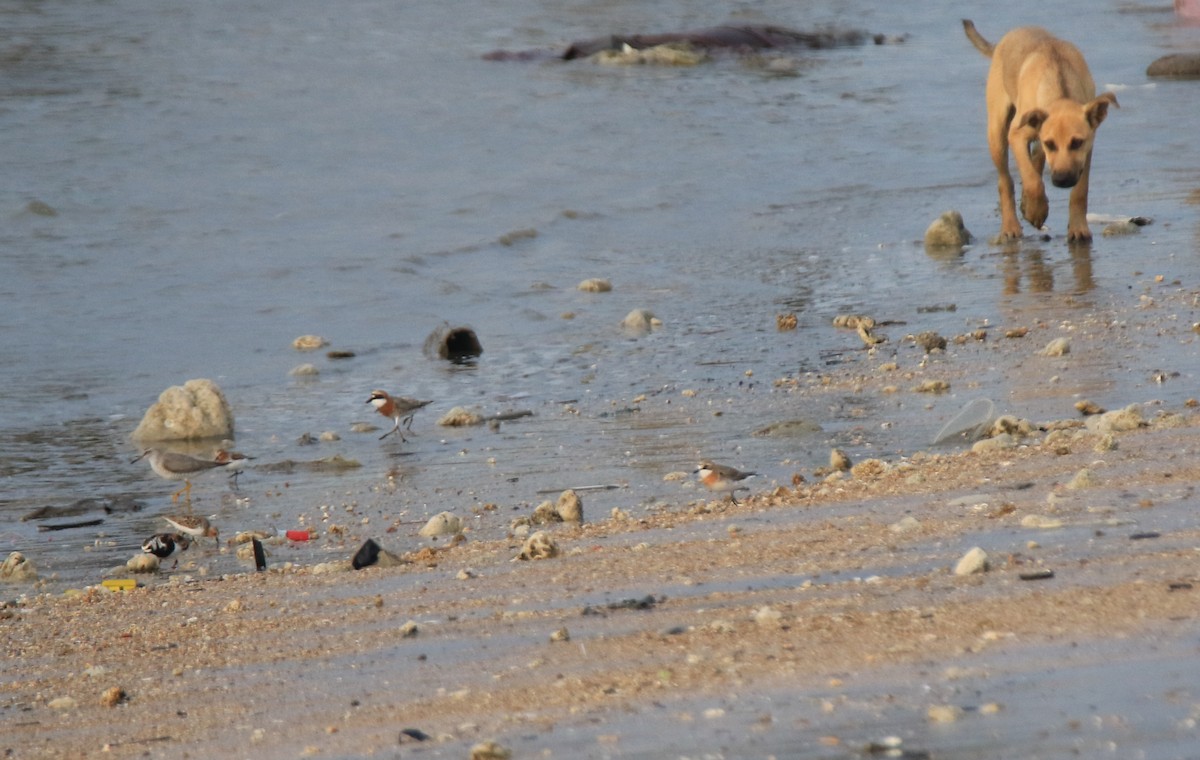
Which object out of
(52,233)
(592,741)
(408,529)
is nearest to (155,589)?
(408,529)

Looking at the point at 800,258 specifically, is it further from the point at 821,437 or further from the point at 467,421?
the point at 821,437

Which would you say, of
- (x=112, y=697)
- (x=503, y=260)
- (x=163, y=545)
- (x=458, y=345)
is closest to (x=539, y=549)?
(x=112, y=697)

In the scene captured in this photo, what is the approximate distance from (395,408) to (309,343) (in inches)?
119

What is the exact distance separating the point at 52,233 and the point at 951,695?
47.0 ft

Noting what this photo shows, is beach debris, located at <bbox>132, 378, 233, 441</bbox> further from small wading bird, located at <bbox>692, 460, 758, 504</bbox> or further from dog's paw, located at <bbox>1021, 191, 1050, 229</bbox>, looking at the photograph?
dog's paw, located at <bbox>1021, 191, 1050, 229</bbox>

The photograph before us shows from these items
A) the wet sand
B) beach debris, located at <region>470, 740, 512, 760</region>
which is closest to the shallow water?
the wet sand

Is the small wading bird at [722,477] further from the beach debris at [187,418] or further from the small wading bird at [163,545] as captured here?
the beach debris at [187,418]

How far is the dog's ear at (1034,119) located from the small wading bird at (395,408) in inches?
207

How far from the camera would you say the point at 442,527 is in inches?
233

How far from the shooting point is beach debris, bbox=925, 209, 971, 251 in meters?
12.0

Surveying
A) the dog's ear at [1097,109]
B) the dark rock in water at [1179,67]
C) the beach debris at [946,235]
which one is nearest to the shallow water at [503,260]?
the beach debris at [946,235]

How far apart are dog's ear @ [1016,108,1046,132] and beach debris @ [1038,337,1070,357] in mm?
3786

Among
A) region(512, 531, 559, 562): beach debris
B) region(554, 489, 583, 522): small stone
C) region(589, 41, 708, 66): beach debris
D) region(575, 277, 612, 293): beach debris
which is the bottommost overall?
region(575, 277, 612, 293): beach debris

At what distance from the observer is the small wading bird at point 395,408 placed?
26.0 ft
